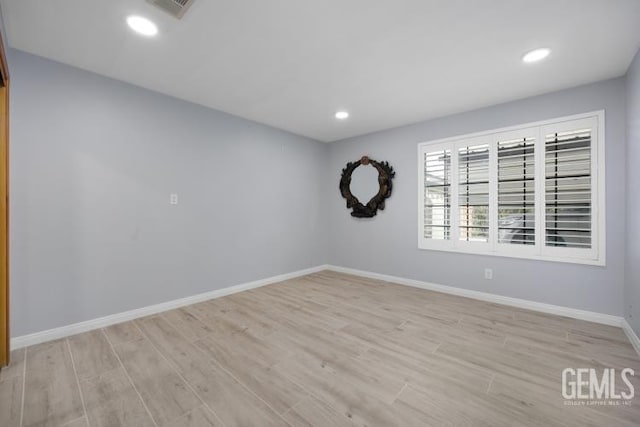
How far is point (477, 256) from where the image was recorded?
12.0 ft

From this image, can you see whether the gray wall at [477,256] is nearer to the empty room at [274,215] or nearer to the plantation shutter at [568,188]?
the empty room at [274,215]

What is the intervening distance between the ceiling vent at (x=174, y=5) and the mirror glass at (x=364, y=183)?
3.52 meters

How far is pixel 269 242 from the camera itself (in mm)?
4426

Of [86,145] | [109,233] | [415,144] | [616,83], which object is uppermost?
[616,83]

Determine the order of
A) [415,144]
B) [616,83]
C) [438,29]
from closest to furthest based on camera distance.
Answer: [438,29], [616,83], [415,144]

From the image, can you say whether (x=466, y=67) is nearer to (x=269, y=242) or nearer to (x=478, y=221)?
(x=478, y=221)

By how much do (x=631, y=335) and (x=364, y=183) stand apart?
3.60 metres

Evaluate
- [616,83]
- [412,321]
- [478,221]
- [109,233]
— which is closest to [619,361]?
[412,321]

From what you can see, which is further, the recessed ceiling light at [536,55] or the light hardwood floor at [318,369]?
the recessed ceiling light at [536,55]

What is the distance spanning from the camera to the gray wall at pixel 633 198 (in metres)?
2.34

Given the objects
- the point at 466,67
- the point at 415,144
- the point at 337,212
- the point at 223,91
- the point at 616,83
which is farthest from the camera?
the point at 337,212

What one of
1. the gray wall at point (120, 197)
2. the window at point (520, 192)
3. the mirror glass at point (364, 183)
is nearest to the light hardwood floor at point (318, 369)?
the gray wall at point (120, 197)

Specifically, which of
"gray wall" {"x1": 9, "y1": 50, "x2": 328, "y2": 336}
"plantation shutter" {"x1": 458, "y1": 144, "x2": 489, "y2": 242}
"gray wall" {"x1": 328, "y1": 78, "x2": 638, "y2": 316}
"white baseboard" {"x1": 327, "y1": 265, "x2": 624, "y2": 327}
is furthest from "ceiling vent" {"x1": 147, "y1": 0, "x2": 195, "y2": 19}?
"white baseboard" {"x1": 327, "y1": 265, "x2": 624, "y2": 327}

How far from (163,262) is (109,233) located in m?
0.64
